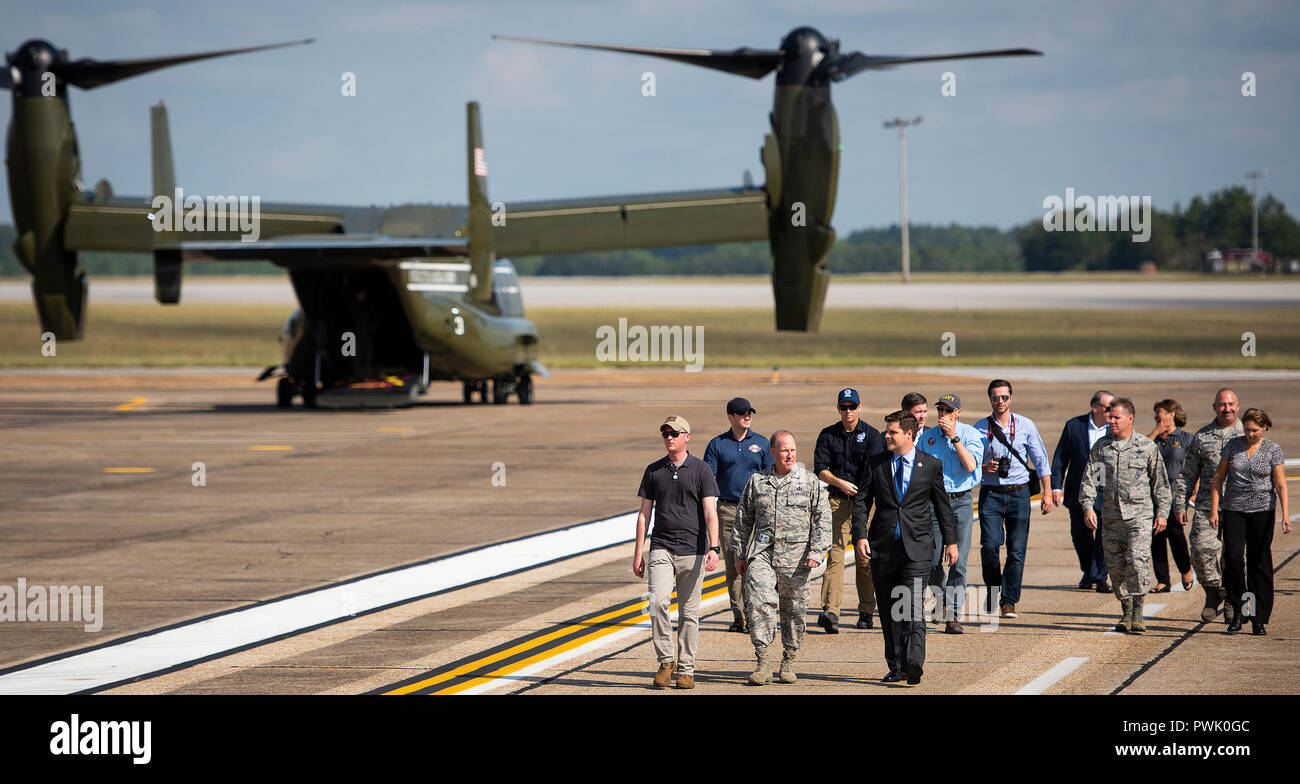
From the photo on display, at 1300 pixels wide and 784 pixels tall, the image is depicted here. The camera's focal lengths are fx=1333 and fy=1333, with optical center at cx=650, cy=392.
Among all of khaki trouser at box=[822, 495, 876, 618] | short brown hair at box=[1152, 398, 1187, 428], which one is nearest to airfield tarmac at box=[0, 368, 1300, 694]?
khaki trouser at box=[822, 495, 876, 618]

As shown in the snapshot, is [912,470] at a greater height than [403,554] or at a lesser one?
greater

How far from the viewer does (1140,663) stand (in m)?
9.16

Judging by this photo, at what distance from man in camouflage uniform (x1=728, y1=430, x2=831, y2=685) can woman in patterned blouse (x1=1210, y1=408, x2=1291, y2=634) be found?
3562mm

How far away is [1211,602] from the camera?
10.6 meters

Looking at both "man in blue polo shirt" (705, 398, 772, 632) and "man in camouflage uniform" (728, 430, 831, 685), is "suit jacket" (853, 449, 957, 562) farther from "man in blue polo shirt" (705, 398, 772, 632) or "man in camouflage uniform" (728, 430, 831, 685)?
"man in blue polo shirt" (705, 398, 772, 632)

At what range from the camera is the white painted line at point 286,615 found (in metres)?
9.30

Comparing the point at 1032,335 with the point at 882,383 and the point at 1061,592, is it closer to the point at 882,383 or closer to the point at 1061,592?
the point at 882,383

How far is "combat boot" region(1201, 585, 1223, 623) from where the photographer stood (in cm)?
1052

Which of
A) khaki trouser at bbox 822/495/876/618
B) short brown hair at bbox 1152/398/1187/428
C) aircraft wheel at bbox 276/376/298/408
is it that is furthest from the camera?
aircraft wheel at bbox 276/376/298/408

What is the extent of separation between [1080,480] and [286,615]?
22.9ft

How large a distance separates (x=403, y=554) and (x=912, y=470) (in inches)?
265

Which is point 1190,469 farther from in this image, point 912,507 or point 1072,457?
point 912,507
